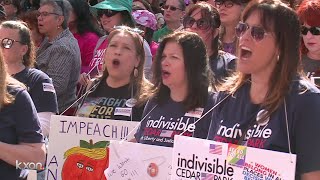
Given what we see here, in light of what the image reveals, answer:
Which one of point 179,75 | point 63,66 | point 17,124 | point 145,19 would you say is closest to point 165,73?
point 179,75

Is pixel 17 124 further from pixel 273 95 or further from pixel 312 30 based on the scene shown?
pixel 312 30

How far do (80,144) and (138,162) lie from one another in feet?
3.32

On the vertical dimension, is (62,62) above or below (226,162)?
below

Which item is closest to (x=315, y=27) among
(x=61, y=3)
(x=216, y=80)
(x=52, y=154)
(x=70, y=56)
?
(x=216, y=80)

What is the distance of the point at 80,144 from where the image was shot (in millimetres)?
4801

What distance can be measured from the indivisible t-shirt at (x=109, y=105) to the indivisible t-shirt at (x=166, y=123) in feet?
1.78

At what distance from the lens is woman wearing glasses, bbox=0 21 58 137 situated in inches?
206

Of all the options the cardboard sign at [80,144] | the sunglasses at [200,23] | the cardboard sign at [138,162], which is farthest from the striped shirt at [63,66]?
the cardboard sign at [138,162]

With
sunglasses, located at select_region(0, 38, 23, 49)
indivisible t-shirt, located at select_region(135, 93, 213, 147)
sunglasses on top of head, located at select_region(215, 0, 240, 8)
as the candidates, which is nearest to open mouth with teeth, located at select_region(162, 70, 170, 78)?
indivisible t-shirt, located at select_region(135, 93, 213, 147)

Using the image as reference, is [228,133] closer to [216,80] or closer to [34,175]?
[34,175]

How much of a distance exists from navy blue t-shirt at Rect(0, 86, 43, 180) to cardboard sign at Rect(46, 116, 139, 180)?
812 mm

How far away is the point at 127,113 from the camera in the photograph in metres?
4.76

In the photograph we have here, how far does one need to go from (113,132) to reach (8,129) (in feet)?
3.29
